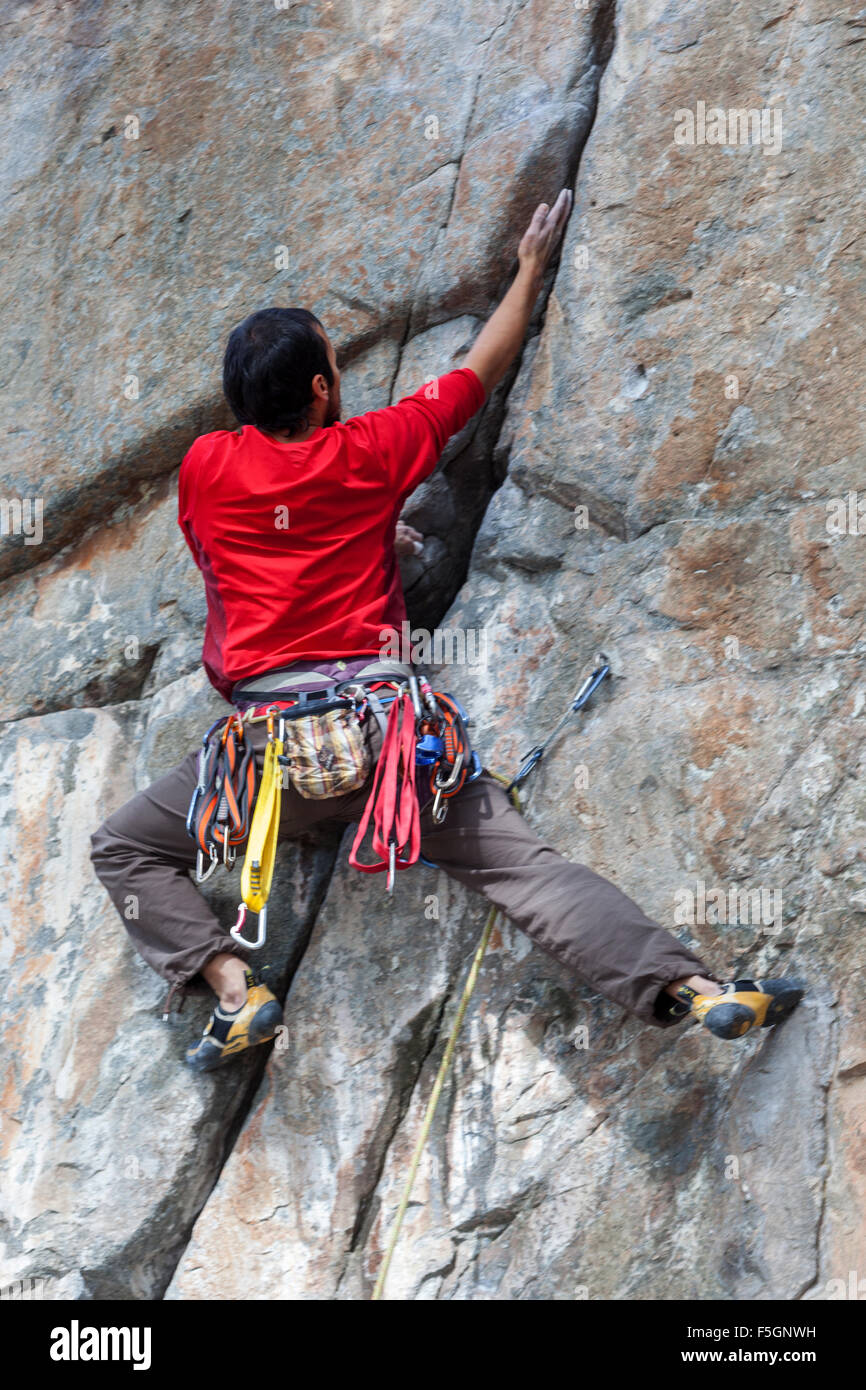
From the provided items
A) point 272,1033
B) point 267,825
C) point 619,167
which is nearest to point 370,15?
point 619,167

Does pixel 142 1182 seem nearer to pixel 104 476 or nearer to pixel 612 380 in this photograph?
pixel 104 476

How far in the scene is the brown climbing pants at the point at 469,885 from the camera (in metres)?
3.57

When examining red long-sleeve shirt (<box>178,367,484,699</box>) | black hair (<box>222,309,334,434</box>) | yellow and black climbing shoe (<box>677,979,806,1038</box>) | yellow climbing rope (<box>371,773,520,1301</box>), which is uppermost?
black hair (<box>222,309,334,434</box>)

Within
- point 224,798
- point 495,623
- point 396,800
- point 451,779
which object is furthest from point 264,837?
point 495,623

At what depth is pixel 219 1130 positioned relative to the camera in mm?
4156

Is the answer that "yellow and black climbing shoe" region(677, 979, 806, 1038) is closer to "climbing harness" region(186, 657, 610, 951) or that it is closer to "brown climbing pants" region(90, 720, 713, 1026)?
"brown climbing pants" region(90, 720, 713, 1026)

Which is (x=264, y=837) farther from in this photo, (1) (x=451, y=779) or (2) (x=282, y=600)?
(2) (x=282, y=600)

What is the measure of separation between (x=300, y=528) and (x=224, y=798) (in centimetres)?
78

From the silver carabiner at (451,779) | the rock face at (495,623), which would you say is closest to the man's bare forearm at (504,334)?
the rock face at (495,623)

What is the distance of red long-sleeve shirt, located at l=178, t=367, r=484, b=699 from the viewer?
401cm

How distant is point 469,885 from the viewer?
13.0ft

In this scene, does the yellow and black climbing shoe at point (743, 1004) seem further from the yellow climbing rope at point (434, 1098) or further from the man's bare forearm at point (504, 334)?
the man's bare forearm at point (504, 334)

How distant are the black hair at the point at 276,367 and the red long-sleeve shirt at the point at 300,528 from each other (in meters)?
0.08

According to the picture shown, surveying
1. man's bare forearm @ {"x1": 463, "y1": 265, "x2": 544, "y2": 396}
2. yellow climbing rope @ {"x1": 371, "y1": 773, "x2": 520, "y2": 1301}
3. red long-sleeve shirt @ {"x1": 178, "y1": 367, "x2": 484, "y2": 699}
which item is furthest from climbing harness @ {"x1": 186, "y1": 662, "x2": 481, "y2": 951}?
man's bare forearm @ {"x1": 463, "y1": 265, "x2": 544, "y2": 396}
